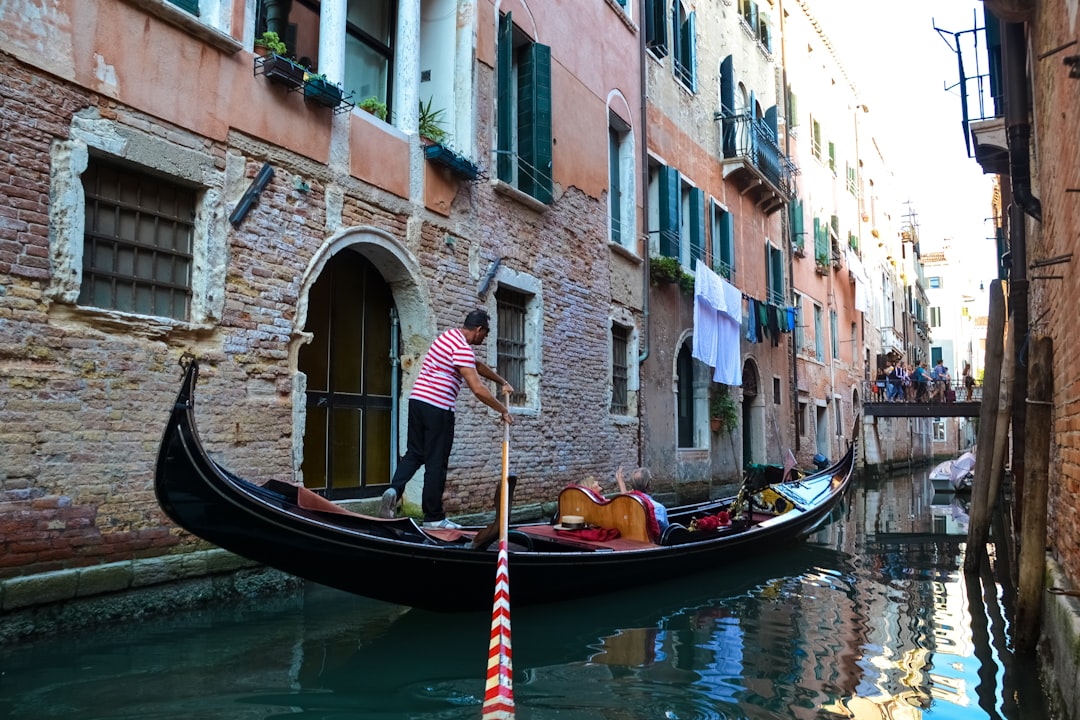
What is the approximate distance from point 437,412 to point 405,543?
3.54 ft

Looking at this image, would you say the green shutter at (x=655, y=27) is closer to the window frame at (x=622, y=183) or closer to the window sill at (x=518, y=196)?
the window frame at (x=622, y=183)

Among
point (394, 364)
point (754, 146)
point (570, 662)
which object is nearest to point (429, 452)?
A: point (570, 662)

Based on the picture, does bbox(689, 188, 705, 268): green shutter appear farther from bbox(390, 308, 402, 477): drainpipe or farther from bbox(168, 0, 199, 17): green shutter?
bbox(168, 0, 199, 17): green shutter

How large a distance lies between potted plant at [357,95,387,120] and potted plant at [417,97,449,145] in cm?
36

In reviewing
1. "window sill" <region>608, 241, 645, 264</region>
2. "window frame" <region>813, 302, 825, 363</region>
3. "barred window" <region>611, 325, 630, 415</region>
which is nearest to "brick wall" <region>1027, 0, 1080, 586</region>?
"window sill" <region>608, 241, 645, 264</region>

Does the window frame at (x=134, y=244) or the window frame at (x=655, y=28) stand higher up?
the window frame at (x=655, y=28)

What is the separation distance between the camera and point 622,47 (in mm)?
10234

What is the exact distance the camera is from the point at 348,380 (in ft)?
20.7

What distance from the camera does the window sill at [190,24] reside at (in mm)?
4598

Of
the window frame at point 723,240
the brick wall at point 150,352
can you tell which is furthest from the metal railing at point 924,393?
the brick wall at point 150,352

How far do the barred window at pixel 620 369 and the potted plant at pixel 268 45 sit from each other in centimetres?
517

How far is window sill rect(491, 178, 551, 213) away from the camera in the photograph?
7449 mm

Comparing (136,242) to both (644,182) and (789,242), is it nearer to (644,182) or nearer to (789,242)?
(644,182)

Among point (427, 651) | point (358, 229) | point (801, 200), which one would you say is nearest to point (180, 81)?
point (358, 229)
